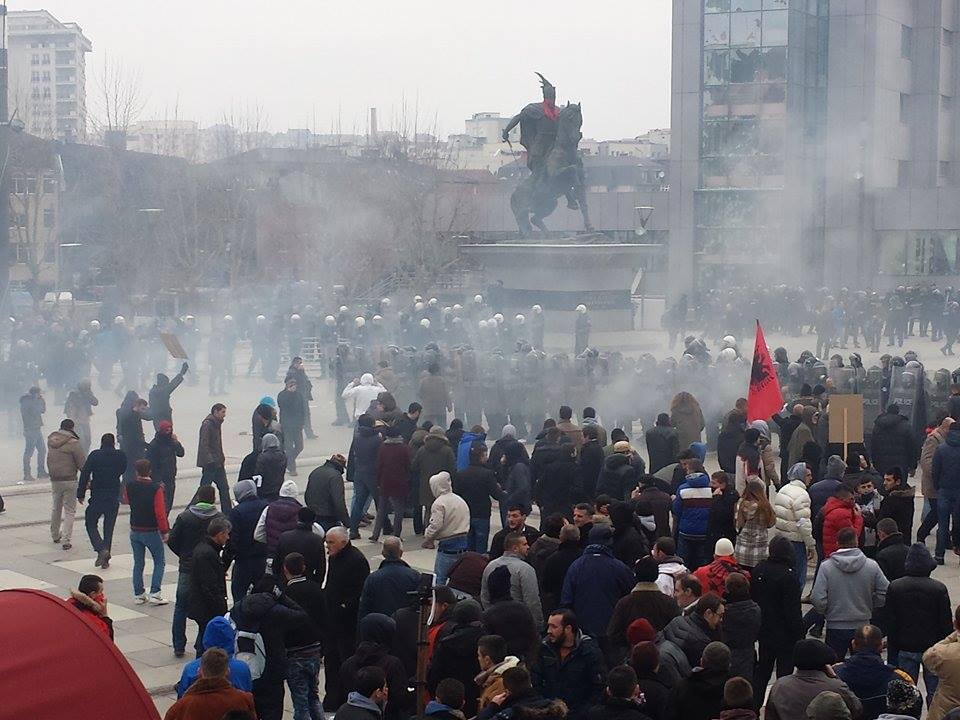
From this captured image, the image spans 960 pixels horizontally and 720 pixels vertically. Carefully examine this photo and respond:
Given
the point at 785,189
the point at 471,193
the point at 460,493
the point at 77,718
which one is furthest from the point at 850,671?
the point at 471,193

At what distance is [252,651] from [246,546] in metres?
3.00

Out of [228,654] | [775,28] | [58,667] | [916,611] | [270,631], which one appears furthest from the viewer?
[775,28]

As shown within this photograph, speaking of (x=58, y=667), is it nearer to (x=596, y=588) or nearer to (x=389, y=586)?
(x=389, y=586)

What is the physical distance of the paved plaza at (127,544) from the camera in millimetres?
11705

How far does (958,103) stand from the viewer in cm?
5912

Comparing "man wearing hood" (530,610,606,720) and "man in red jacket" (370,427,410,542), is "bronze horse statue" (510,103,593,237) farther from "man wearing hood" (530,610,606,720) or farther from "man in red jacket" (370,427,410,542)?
"man wearing hood" (530,610,606,720)

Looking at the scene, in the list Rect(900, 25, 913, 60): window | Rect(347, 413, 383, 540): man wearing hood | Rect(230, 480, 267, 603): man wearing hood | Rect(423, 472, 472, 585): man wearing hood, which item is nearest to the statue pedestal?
Rect(347, 413, 383, 540): man wearing hood

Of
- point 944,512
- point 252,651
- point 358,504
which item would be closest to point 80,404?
point 358,504

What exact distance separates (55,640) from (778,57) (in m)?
50.1

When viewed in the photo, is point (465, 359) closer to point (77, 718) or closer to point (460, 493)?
point (460, 493)

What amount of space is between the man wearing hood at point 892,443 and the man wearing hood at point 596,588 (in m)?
6.92

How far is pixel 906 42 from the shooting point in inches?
2256

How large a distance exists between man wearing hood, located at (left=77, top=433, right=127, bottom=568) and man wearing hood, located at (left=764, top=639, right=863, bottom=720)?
817 cm

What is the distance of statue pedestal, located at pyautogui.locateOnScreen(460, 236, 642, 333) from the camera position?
36562 millimetres
